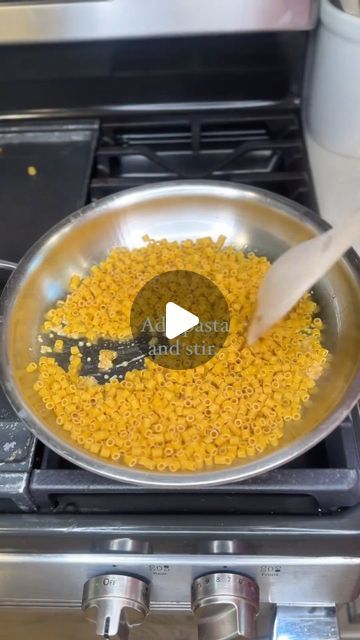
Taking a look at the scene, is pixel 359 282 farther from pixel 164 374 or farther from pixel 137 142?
pixel 137 142

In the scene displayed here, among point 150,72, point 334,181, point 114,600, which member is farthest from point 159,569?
point 150,72

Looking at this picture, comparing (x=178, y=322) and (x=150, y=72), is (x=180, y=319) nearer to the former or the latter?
(x=178, y=322)

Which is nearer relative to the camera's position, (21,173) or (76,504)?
(76,504)

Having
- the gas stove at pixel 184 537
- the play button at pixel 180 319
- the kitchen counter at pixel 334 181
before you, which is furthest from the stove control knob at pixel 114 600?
the kitchen counter at pixel 334 181

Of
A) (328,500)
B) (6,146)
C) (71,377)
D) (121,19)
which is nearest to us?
(328,500)

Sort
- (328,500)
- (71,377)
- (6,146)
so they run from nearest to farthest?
(328,500) → (71,377) → (6,146)

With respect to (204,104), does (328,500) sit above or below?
below

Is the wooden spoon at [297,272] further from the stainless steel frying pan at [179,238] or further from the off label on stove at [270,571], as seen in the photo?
the off label on stove at [270,571]

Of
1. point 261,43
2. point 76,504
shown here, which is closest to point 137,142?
point 261,43
